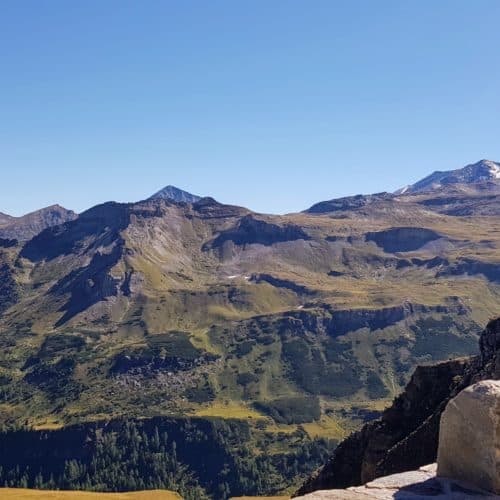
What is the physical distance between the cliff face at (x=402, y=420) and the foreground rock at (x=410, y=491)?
44.9 metres

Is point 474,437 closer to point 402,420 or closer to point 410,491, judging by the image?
point 410,491

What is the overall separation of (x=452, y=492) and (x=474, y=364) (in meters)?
60.9

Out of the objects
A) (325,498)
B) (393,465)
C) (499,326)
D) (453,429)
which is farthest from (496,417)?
(499,326)

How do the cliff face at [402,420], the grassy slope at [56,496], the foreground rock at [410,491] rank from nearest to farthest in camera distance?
1. the foreground rock at [410,491]
2. the cliff face at [402,420]
3. the grassy slope at [56,496]

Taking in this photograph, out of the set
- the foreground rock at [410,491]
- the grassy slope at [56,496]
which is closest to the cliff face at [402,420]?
the foreground rock at [410,491]

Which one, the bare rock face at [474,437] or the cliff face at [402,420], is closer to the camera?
the bare rock face at [474,437]

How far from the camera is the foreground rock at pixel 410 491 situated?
19.8m

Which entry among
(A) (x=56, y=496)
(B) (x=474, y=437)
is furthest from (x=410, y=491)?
(A) (x=56, y=496)

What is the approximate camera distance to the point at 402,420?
77438mm

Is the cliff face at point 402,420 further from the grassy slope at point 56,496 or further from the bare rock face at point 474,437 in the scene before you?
the grassy slope at point 56,496

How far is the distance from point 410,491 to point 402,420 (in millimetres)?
60219

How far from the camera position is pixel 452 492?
20047 mm

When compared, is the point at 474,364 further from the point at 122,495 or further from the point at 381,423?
the point at 122,495

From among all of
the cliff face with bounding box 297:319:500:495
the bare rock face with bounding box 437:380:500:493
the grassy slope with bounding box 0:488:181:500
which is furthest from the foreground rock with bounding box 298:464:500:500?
the grassy slope with bounding box 0:488:181:500
